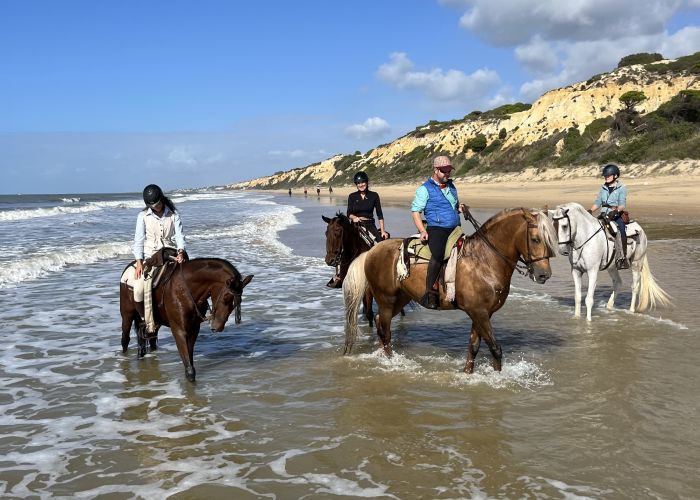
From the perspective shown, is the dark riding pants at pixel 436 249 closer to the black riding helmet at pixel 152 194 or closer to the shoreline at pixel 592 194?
the black riding helmet at pixel 152 194

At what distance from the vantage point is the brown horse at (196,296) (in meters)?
5.83

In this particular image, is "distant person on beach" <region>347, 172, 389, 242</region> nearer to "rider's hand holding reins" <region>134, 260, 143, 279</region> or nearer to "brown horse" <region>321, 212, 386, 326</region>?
"brown horse" <region>321, 212, 386, 326</region>

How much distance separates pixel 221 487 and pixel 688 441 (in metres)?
3.82

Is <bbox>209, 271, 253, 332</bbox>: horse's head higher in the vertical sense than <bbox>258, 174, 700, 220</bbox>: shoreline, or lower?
lower

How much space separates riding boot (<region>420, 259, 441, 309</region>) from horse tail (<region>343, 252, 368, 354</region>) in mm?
1100

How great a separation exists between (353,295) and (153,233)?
2731 mm

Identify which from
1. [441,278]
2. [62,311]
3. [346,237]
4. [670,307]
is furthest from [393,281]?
[62,311]

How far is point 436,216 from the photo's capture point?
645cm

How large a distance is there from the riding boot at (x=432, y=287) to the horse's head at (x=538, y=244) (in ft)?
3.23

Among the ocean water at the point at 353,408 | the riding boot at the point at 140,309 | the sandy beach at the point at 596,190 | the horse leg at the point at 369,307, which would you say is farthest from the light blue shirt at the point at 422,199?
the sandy beach at the point at 596,190

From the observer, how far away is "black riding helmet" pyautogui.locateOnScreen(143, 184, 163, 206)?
20.4ft

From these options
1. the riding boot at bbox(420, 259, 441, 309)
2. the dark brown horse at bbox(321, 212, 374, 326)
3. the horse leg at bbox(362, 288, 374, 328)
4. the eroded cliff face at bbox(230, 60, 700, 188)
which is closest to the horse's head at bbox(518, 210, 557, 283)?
the riding boot at bbox(420, 259, 441, 309)

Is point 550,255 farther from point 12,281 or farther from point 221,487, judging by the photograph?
point 12,281

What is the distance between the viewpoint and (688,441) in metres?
4.48
